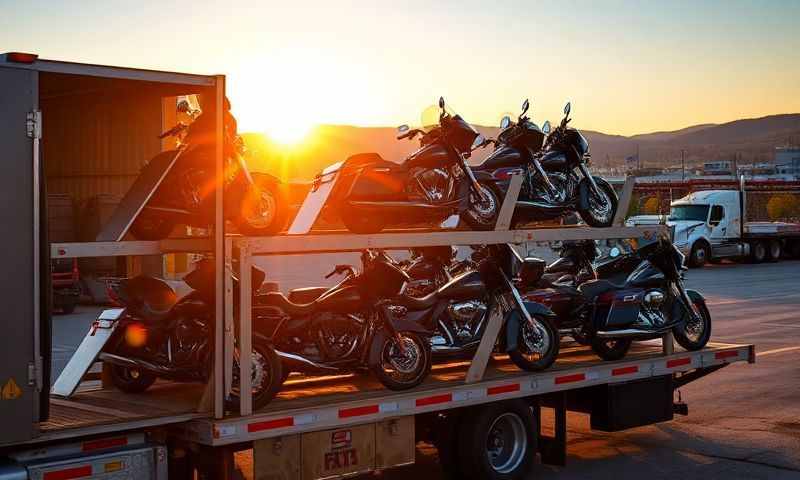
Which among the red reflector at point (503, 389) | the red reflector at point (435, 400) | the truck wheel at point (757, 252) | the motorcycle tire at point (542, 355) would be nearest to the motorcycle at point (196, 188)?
the red reflector at point (435, 400)

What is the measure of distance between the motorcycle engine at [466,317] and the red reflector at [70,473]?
150 inches

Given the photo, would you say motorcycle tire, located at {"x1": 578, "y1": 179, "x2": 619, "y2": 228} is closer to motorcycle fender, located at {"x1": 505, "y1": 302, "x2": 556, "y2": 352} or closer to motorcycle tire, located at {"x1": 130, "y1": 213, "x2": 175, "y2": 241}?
motorcycle fender, located at {"x1": 505, "y1": 302, "x2": 556, "y2": 352}

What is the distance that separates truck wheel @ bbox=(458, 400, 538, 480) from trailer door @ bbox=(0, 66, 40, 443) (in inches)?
135

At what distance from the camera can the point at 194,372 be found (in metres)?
7.73

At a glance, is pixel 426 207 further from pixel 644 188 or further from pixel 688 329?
pixel 644 188

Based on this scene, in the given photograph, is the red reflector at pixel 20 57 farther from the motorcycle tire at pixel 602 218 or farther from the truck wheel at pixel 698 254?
the truck wheel at pixel 698 254

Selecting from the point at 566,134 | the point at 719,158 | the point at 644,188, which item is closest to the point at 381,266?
the point at 566,134

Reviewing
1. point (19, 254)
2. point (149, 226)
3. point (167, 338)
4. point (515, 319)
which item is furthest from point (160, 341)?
point (515, 319)

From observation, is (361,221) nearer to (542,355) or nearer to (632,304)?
(542,355)

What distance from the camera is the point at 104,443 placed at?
6.44 m

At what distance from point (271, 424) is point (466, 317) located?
2.81 m

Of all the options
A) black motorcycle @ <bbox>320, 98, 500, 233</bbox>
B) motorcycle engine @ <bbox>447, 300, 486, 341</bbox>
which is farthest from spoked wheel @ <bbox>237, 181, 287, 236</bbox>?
motorcycle engine @ <bbox>447, 300, 486, 341</bbox>

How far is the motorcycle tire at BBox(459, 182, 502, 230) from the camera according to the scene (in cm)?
966

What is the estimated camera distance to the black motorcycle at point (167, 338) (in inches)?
291
